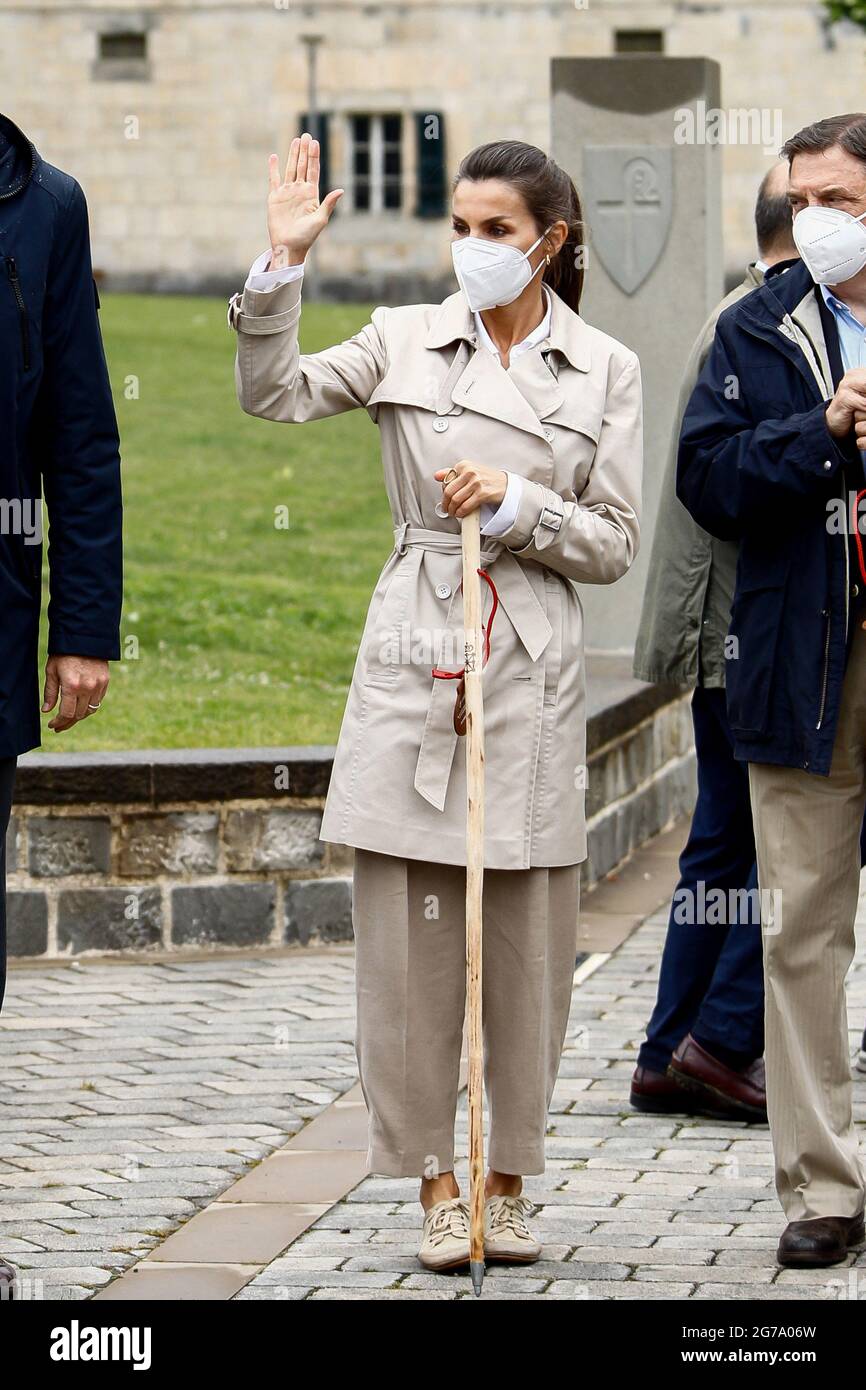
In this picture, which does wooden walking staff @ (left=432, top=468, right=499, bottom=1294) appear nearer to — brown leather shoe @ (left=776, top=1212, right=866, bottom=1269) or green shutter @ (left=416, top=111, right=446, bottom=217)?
brown leather shoe @ (left=776, top=1212, right=866, bottom=1269)

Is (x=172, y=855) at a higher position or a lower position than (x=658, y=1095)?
higher

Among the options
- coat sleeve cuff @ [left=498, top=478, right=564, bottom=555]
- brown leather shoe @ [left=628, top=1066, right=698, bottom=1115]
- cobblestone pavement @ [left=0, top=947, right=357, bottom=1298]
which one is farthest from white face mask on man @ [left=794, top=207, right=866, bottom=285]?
cobblestone pavement @ [left=0, top=947, right=357, bottom=1298]

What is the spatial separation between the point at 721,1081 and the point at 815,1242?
1.19m

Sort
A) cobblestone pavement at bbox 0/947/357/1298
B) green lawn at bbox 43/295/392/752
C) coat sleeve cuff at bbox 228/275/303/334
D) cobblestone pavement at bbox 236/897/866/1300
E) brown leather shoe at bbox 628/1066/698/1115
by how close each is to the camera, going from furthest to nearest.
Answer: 1. green lawn at bbox 43/295/392/752
2. brown leather shoe at bbox 628/1066/698/1115
3. cobblestone pavement at bbox 0/947/357/1298
4. cobblestone pavement at bbox 236/897/866/1300
5. coat sleeve cuff at bbox 228/275/303/334

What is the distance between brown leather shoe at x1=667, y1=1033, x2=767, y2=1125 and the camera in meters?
5.79

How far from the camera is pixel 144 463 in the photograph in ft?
54.1

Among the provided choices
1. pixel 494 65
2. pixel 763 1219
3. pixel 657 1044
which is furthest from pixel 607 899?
pixel 494 65

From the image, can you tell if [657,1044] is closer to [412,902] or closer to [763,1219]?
[763,1219]

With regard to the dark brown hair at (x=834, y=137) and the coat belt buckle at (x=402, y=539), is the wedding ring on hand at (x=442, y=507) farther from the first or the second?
the dark brown hair at (x=834, y=137)

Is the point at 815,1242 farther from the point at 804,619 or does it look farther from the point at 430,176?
the point at 430,176

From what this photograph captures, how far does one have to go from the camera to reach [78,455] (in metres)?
4.43

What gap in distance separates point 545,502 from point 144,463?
40.2 ft

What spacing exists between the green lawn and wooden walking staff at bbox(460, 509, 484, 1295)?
14.2ft

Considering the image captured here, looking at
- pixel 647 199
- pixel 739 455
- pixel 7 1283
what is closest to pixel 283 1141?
pixel 7 1283
